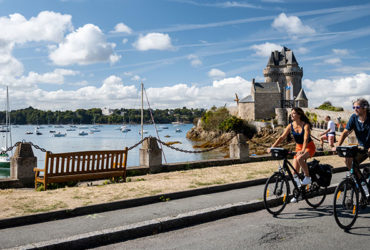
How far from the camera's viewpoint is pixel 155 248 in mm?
4625

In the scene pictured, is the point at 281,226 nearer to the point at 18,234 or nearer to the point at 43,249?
the point at 43,249

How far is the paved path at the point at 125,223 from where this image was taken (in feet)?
15.7

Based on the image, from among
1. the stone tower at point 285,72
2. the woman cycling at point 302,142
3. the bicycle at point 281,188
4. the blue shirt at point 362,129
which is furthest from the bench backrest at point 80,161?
the stone tower at point 285,72

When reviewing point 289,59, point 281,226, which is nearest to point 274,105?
point 289,59

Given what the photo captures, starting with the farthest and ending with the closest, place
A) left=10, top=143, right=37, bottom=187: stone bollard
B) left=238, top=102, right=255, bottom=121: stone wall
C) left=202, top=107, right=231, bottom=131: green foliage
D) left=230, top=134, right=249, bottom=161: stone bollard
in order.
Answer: left=238, top=102, right=255, bottom=121: stone wall
left=202, top=107, right=231, bottom=131: green foliage
left=230, top=134, right=249, bottom=161: stone bollard
left=10, top=143, right=37, bottom=187: stone bollard

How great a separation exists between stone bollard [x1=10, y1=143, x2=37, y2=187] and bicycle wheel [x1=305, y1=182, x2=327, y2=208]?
6850mm

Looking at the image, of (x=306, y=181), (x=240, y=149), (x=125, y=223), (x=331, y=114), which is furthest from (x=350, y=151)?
(x=331, y=114)

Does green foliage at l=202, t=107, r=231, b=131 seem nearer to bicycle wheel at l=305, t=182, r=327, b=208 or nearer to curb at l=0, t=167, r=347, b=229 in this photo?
curb at l=0, t=167, r=347, b=229

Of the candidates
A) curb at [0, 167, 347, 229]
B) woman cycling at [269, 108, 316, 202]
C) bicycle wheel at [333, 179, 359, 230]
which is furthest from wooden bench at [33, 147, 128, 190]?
bicycle wheel at [333, 179, 359, 230]

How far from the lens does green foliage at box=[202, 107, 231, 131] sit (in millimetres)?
78750

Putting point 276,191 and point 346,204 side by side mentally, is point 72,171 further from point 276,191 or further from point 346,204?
point 346,204

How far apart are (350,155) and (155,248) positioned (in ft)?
10.6

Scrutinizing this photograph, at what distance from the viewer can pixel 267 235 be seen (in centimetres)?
500

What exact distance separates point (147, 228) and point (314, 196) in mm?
3247
